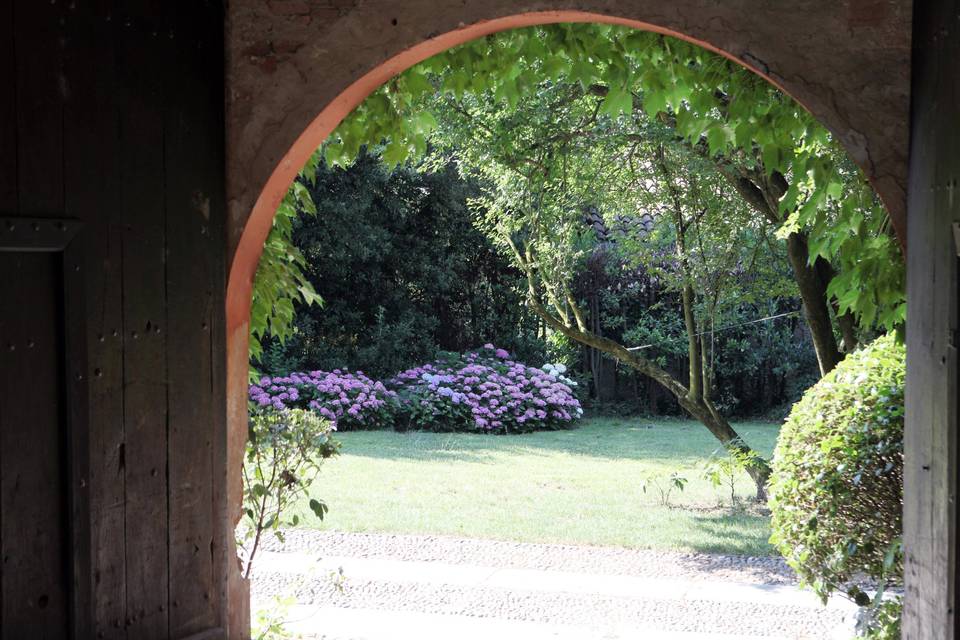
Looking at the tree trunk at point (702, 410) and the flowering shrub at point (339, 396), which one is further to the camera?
the flowering shrub at point (339, 396)

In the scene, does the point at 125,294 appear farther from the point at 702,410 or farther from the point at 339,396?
the point at 339,396

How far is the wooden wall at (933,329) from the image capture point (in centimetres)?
222

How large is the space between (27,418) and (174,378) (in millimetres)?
553

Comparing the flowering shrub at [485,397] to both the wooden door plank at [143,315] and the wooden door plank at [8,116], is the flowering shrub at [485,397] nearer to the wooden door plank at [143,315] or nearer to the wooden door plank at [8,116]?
the wooden door plank at [143,315]

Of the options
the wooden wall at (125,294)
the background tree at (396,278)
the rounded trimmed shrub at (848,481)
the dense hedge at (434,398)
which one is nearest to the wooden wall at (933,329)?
the rounded trimmed shrub at (848,481)

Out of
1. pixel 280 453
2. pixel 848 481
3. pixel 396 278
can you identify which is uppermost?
pixel 396 278

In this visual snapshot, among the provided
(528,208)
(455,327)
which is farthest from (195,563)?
(455,327)

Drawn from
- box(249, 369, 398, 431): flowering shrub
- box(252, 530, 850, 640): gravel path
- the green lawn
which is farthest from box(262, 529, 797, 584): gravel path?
box(249, 369, 398, 431): flowering shrub

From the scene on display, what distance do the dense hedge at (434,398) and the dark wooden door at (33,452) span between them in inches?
336

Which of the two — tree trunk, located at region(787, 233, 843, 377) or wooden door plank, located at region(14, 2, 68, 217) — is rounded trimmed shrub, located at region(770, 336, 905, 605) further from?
wooden door plank, located at region(14, 2, 68, 217)

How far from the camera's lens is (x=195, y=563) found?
9.27 ft

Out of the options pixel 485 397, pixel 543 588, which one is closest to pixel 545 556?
pixel 543 588

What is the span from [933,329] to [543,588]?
3477 millimetres

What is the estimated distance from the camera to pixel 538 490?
8.15 m
